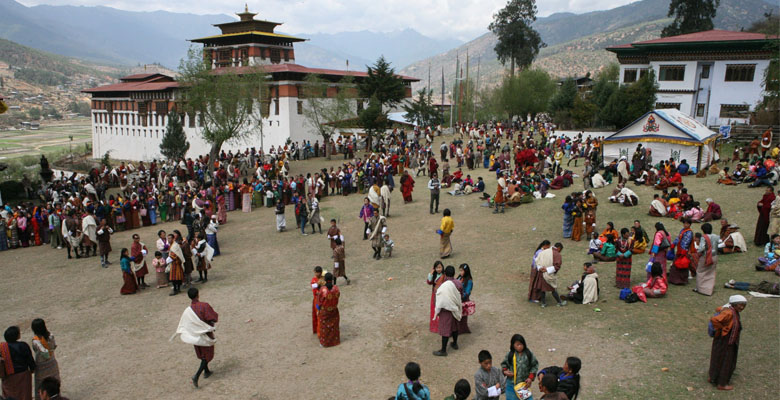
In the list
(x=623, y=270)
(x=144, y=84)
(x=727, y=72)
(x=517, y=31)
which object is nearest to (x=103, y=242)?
(x=623, y=270)

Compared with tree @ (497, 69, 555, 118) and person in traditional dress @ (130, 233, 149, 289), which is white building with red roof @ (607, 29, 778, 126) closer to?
tree @ (497, 69, 555, 118)

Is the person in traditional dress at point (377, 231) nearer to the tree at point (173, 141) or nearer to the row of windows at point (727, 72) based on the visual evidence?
the tree at point (173, 141)

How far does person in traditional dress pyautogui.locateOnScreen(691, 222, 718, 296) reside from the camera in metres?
9.93

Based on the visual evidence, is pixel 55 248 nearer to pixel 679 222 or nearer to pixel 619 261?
pixel 619 261

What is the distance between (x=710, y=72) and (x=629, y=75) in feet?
19.9

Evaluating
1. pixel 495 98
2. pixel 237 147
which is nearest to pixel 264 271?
pixel 237 147

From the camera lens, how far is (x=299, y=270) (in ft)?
45.3

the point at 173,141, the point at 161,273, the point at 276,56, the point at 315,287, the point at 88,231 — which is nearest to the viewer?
the point at 315,287

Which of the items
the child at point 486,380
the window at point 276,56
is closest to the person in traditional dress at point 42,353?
the child at point 486,380

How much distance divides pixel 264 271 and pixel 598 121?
33.6 m

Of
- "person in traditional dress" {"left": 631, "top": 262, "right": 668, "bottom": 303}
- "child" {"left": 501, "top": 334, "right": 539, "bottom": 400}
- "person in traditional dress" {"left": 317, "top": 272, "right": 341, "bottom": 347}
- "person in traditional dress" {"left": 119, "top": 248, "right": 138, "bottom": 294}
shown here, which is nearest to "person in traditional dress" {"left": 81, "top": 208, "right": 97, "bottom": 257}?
"person in traditional dress" {"left": 119, "top": 248, "right": 138, "bottom": 294}

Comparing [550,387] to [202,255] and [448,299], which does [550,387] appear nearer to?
[448,299]

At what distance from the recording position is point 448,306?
8.36 metres

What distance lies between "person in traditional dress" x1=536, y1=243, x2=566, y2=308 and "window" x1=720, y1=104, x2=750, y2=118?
36.2 meters
